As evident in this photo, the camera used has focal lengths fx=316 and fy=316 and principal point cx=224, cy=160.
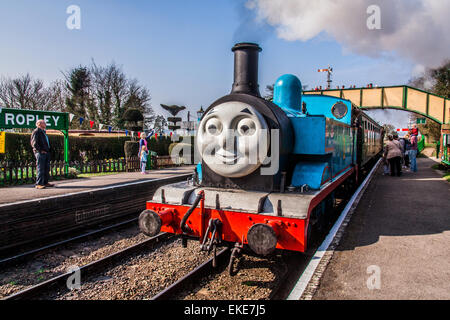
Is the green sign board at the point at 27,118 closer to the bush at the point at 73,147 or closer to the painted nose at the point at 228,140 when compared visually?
the bush at the point at 73,147

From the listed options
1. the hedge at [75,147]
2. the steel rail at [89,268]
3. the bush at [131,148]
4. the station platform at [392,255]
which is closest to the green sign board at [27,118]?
the hedge at [75,147]

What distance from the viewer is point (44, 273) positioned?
428 centimetres

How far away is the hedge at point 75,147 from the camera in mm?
12203

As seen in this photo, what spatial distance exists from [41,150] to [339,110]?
6.96 metres

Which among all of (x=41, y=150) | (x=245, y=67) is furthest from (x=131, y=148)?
(x=245, y=67)

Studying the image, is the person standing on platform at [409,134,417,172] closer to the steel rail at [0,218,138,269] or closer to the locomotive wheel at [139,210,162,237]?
the steel rail at [0,218,138,269]

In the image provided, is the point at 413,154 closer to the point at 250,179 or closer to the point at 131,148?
the point at 250,179

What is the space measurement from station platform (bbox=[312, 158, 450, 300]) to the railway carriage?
0.54 metres

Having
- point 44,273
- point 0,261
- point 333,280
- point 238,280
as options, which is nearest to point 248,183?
point 238,280

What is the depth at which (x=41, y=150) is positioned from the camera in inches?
299

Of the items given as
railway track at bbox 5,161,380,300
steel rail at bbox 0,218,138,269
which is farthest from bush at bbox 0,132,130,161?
railway track at bbox 5,161,380,300

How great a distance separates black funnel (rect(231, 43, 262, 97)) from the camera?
14.5ft

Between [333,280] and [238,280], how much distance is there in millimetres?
1168
